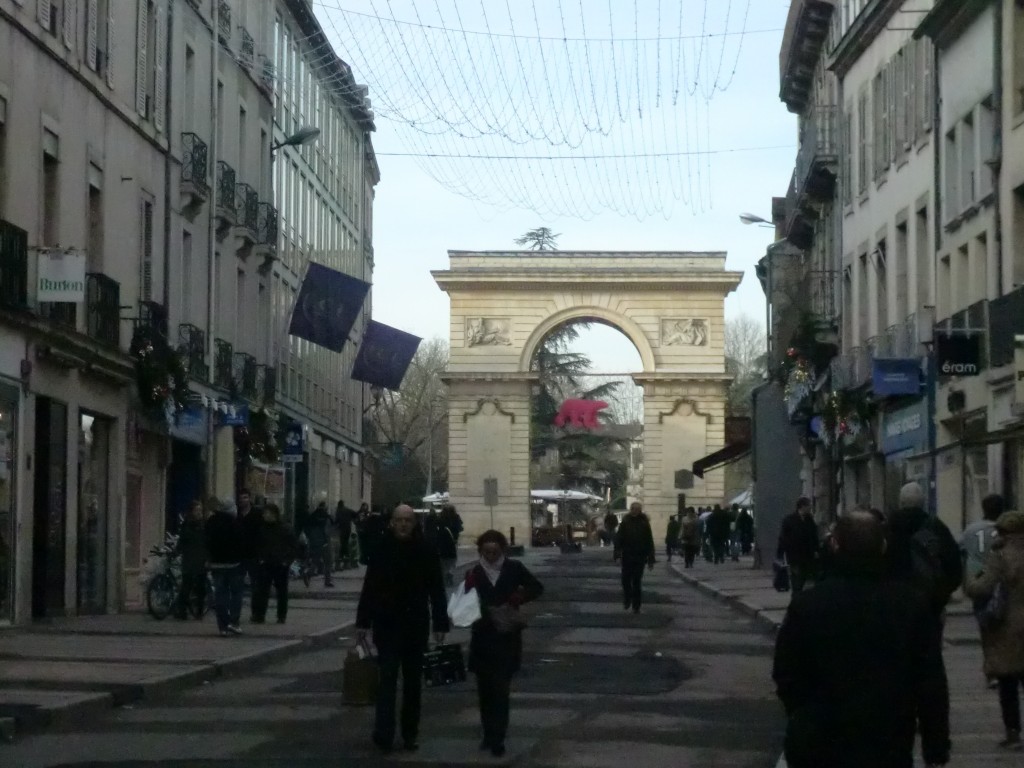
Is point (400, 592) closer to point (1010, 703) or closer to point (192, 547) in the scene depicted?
point (1010, 703)

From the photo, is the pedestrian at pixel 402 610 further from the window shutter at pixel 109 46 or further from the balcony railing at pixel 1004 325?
the window shutter at pixel 109 46

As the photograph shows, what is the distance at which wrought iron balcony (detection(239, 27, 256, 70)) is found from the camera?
43.4m

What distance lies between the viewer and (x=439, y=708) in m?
17.1

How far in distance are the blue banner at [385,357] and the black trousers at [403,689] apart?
3320 centimetres

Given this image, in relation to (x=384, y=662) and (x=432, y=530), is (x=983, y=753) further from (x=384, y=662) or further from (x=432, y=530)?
(x=432, y=530)

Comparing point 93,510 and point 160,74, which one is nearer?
point 93,510

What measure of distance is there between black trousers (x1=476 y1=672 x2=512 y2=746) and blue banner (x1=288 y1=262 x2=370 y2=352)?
2718cm

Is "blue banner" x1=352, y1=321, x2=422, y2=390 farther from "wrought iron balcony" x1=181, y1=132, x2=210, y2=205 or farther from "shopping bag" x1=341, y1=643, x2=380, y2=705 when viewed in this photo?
"shopping bag" x1=341, y1=643, x2=380, y2=705

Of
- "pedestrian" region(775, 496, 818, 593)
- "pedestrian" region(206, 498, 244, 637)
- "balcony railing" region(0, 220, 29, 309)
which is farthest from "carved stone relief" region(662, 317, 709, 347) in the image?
"balcony railing" region(0, 220, 29, 309)

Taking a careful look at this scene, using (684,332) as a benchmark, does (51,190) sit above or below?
below

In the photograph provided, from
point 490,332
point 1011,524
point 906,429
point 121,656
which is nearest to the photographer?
point 1011,524

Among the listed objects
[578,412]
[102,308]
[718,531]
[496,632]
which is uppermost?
[578,412]

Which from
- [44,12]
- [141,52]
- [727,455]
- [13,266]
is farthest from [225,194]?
[727,455]

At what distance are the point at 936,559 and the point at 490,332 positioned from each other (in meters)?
73.5
